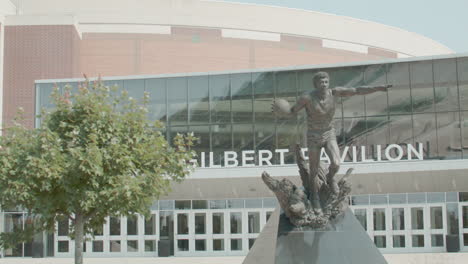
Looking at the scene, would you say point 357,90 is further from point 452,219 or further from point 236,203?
point 236,203

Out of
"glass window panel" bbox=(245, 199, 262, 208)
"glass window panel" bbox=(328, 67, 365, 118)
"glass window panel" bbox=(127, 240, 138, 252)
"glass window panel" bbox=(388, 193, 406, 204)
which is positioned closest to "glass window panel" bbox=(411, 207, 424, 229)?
"glass window panel" bbox=(388, 193, 406, 204)

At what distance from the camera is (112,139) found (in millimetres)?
15906

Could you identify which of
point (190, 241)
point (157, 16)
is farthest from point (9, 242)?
point (157, 16)

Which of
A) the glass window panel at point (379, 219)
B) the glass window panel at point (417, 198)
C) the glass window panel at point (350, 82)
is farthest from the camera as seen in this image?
the glass window panel at point (350, 82)

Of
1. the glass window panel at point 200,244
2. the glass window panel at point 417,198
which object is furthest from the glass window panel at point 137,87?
the glass window panel at point 417,198

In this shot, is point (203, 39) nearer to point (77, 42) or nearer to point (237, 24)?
point (237, 24)

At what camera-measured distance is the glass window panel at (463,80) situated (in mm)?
29359

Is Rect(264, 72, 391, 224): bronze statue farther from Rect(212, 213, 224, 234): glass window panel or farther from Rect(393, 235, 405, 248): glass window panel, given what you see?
Rect(212, 213, 224, 234): glass window panel

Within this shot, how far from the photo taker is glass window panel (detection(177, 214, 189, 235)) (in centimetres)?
3177

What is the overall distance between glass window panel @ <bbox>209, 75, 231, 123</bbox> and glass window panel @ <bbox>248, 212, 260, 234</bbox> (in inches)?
168

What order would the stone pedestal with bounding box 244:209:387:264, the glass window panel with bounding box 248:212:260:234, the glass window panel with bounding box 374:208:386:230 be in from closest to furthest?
1. the stone pedestal with bounding box 244:209:387:264
2. the glass window panel with bounding box 374:208:386:230
3. the glass window panel with bounding box 248:212:260:234

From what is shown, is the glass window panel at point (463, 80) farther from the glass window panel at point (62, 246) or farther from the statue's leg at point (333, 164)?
the glass window panel at point (62, 246)

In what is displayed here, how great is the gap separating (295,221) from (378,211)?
1825 cm

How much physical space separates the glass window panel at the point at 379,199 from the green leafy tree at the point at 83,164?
1488cm
